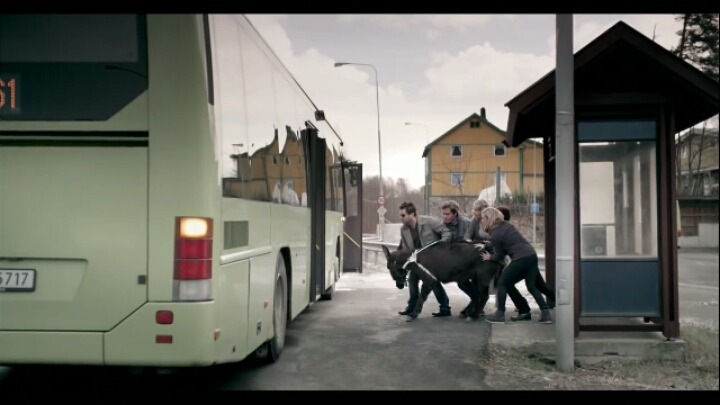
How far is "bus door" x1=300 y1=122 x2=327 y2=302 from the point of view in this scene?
10930 millimetres

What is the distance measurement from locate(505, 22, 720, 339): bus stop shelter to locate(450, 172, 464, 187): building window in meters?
37.2

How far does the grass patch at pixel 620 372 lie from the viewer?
23.4 feet

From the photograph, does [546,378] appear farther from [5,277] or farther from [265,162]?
[5,277]

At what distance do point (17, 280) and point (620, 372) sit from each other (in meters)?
5.74

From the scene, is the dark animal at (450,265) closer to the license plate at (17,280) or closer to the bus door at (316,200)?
the bus door at (316,200)

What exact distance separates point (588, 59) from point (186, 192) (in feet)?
15.2

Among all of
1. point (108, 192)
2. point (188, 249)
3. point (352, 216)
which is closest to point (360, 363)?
point (188, 249)

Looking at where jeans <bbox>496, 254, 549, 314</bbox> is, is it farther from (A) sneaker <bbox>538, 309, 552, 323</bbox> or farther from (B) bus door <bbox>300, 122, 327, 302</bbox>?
(B) bus door <bbox>300, 122, 327, 302</bbox>

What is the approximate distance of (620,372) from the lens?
7613 mm

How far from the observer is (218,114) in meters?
5.82

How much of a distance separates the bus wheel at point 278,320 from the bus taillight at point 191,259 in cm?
260

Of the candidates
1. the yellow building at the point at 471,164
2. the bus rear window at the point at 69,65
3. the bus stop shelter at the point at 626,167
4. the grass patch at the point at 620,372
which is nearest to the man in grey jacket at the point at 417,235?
the bus stop shelter at the point at 626,167

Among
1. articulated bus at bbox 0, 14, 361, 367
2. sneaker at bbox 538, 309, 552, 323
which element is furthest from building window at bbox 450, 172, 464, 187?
articulated bus at bbox 0, 14, 361, 367

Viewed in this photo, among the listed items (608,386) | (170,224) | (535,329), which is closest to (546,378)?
(608,386)
